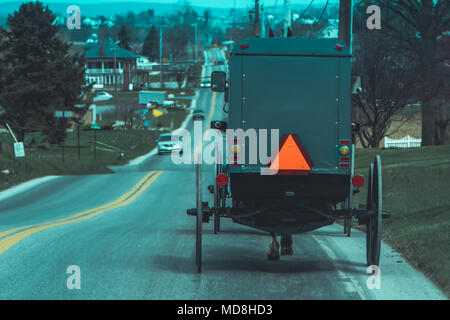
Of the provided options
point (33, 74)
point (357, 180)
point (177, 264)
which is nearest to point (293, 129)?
point (357, 180)

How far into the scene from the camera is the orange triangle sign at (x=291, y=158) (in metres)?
9.67

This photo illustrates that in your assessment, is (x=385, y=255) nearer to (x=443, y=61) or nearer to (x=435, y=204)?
(x=435, y=204)

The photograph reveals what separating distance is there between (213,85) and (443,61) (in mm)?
28100

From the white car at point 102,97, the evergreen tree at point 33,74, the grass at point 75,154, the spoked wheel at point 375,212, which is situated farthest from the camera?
the white car at point 102,97

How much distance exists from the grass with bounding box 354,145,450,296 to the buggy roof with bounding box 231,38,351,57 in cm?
322

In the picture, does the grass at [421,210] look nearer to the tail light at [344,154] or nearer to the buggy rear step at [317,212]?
the buggy rear step at [317,212]

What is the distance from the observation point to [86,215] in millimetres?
19359

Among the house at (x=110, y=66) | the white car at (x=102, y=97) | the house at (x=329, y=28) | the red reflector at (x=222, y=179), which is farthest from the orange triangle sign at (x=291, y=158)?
the white car at (x=102, y=97)

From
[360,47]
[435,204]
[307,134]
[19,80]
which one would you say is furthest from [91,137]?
[307,134]

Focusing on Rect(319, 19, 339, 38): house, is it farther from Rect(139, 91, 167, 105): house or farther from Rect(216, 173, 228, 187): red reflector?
Rect(216, 173, 228, 187): red reflector

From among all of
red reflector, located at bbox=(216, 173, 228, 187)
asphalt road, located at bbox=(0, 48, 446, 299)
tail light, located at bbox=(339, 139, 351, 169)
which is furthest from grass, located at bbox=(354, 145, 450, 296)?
red reflector, located at bbox=(216, 173, 228, 187)

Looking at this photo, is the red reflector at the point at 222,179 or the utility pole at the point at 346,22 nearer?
the red reflector at the point at 222,179

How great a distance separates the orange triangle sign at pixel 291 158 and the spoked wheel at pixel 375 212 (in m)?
0.91

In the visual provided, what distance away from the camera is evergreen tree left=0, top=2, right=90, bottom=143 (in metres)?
55.9
